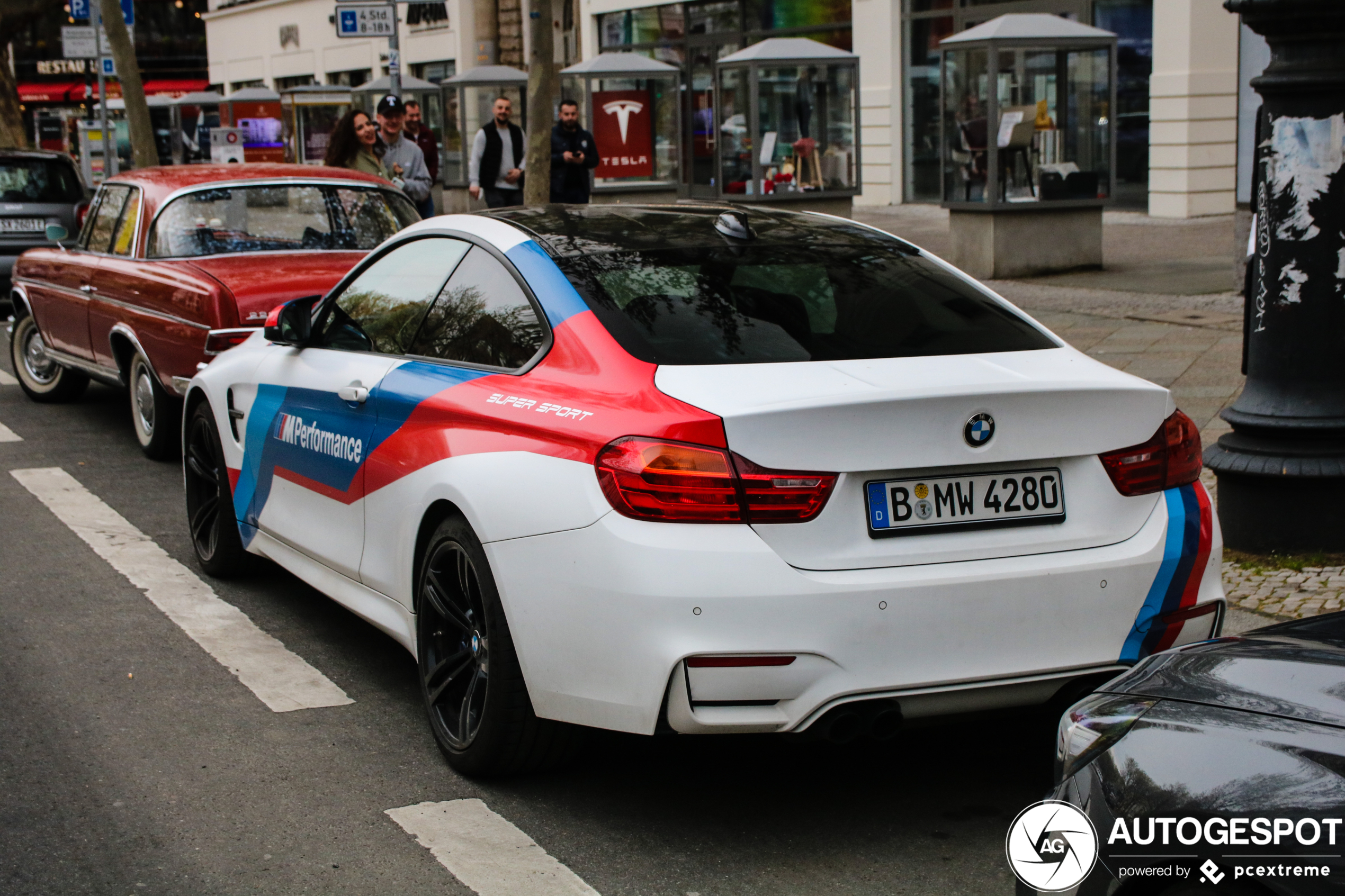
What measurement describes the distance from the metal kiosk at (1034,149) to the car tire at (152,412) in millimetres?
8765

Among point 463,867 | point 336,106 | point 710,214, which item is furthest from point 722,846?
point 336,106

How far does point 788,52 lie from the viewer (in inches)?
737

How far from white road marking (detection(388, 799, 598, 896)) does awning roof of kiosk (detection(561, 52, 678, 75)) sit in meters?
17.5

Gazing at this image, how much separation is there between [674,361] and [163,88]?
252 ft

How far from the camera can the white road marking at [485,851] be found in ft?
11.7

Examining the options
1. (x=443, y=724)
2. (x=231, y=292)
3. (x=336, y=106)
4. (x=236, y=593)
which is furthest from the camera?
(x=336, y=106)

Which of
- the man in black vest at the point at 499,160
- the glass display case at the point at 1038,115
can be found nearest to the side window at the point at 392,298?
the man in black vest at the point at 499,160

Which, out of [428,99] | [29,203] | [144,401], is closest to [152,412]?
[144,401]

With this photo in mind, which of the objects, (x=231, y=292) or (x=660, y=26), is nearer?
(x=231, y=292)

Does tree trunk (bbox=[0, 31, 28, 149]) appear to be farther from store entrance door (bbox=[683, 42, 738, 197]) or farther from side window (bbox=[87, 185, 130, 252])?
side window (bbox=[87, 185, 130, 252])

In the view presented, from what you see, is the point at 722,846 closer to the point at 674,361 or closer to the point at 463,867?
the point at 463,867

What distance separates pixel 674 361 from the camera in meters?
3.88

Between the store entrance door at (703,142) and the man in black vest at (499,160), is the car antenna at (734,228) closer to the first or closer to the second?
the man in black vest at (499,160)

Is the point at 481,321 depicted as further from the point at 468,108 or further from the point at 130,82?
the point at 130,82
